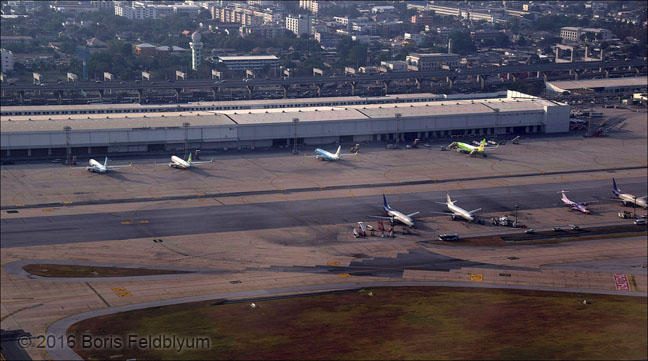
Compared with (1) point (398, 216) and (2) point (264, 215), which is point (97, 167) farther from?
(1) point (398, 216)

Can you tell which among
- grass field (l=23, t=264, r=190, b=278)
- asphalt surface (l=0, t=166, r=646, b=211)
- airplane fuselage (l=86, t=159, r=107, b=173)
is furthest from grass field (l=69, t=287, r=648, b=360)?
airplane fuselage (l=86, t=159, r=107, b=173)

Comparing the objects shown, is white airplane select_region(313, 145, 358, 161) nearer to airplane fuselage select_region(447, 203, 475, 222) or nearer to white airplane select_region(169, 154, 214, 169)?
white airplane select_region(169, 154, 214, 169)

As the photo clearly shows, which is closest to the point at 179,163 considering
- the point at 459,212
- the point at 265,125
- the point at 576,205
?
the point at 265,125

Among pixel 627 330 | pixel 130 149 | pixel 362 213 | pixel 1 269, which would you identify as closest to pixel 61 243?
pixel 1 269

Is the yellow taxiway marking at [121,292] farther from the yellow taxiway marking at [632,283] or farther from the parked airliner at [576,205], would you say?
the parked airliner at [576,205]

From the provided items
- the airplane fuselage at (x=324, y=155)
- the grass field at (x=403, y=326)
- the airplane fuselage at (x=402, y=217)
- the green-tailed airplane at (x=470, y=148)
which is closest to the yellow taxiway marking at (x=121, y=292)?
the grass field at (x=403, y=326)

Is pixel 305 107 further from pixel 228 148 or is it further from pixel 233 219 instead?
pixel 233 219
